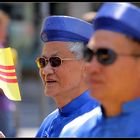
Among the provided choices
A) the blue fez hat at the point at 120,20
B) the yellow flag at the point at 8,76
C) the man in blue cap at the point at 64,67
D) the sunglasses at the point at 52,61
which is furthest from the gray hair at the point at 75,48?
the blue fez hat at the point at 120,20

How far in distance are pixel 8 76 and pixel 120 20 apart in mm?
1458

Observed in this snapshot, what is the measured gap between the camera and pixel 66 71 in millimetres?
4504

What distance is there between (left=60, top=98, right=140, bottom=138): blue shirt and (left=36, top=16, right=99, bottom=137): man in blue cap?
44.0 inches

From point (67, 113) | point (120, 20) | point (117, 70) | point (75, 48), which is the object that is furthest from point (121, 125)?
point (75, 48)

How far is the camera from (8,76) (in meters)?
4.32

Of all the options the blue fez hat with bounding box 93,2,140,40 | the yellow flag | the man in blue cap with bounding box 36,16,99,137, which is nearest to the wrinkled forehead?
the man in blue cap with bounding box 36,16,99,137

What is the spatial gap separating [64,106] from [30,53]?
12.8 meters

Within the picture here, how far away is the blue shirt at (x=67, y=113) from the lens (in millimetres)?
4215

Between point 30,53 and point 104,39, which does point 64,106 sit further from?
point 30,53

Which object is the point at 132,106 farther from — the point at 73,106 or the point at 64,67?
the point at 64,67

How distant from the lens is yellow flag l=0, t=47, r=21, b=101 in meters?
4.24

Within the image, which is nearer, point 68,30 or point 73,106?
point 73,106

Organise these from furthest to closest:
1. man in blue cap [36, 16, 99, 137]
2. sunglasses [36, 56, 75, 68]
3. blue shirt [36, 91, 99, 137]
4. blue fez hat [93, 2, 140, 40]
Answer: sunglasses [36, 56, 75, 68] < man in blue cap [36, 16, 99, 137] < blue shirt [36, 91, 99, 137] < blue fez hat [93, 2, 140, 40]

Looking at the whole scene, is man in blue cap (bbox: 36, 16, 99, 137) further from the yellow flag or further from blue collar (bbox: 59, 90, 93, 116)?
the yellow flag
